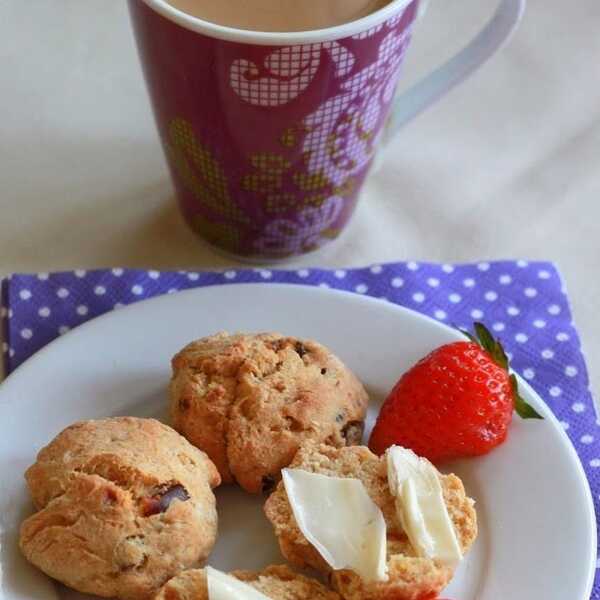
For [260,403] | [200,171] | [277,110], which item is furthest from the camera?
[200,171]

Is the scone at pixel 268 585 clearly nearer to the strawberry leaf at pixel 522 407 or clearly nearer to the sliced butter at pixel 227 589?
the sliced butter at pixel 227 589

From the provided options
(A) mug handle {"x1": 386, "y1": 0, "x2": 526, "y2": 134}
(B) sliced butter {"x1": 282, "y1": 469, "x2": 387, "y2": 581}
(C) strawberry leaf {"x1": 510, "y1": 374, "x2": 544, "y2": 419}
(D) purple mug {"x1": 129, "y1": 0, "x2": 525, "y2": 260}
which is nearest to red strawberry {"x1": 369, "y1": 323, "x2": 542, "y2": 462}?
(C) strawberry leaf {"x1": 510, "y1": 374, "x2": 544, "y2": 419}

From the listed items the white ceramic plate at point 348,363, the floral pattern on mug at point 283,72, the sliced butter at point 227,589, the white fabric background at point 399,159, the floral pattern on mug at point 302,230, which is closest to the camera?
the sliced butter at point 227,589

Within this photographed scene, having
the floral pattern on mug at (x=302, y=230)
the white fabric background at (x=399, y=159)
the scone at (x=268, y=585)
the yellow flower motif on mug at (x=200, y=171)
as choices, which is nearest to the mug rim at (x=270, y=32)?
the yellow flower motif on mug at (x=200, y=171)

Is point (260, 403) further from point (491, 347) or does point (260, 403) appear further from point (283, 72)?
point (283, 72)

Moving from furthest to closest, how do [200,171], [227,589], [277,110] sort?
[200,171] < [277,110] < [227,589]

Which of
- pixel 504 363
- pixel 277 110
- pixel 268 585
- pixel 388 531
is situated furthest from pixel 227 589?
pixel 277 110
